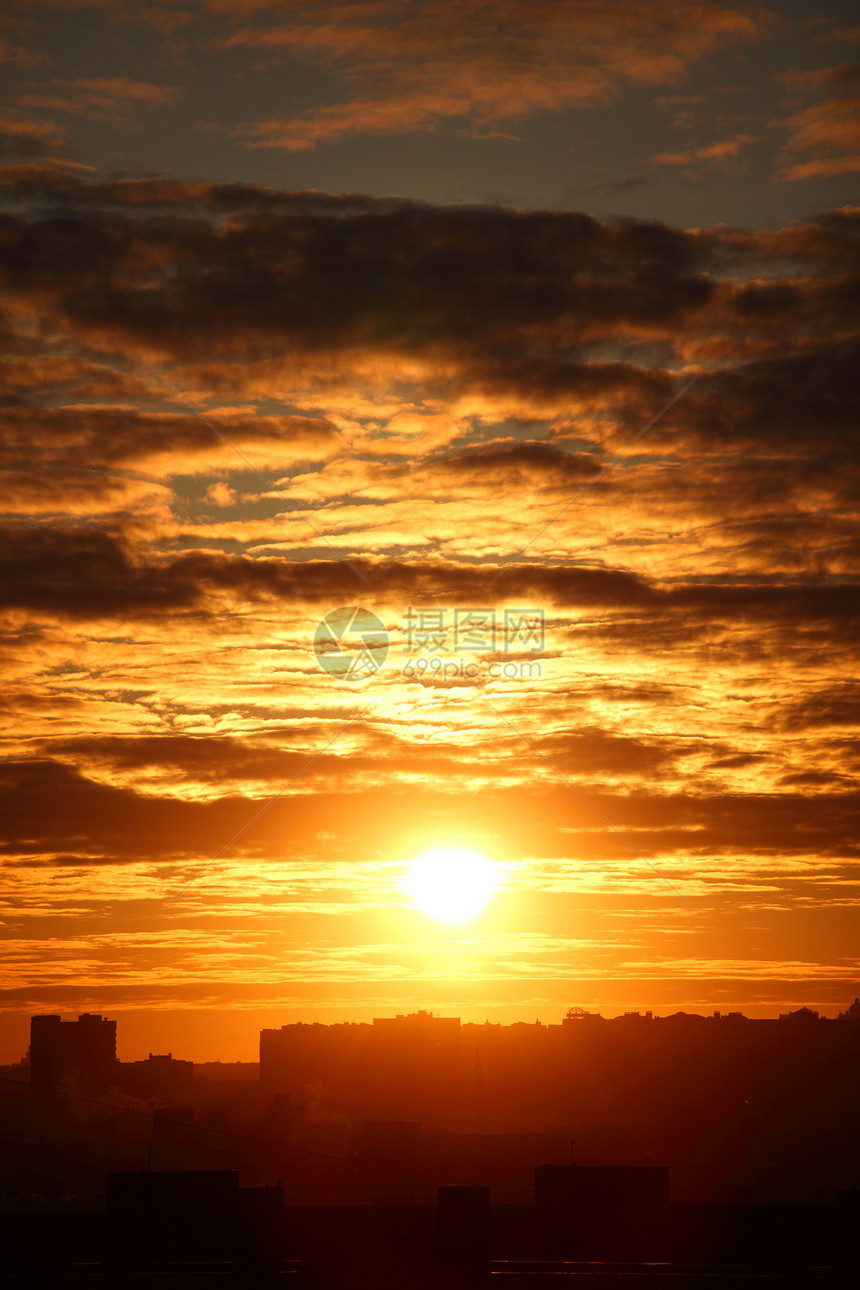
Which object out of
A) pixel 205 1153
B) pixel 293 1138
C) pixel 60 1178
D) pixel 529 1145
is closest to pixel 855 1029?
pixel 529 1145

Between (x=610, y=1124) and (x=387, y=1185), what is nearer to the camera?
(x=387, y=1185)

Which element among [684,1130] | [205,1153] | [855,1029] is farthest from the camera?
[855,1029]

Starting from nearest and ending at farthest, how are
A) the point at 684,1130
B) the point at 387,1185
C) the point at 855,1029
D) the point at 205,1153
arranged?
1. the point at 387,1185
2. the point at 205,1153
3. the point at 684,1130
4. the point at 855,1029

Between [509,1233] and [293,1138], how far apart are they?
8546 cm

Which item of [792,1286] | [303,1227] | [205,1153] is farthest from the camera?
[205,1153]

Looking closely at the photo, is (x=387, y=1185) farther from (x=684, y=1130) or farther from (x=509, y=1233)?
(x=684, y=1130)

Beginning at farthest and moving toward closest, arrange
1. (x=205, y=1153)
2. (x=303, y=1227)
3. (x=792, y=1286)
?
(x=205, y=1153) < (x=303, y=1227) < (x=792, y=1286)

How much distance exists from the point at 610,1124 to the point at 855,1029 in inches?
1703

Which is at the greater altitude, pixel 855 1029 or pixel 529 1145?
pixel 855 1029

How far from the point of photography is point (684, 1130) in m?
174

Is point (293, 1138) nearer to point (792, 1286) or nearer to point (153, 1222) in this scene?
point (153, 1222)

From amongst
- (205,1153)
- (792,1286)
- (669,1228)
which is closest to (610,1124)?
(205,1153)

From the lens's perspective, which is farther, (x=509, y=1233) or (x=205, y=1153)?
(x=205, y=1153)

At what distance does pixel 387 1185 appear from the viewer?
407 ft
